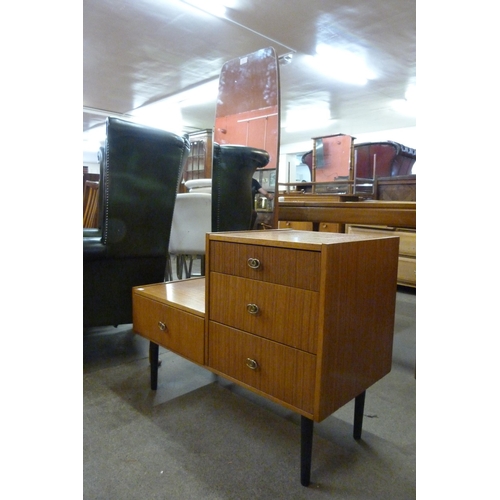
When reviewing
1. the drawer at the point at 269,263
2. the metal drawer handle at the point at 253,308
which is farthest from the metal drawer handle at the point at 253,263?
the metal drawer handle at the point at 253,308

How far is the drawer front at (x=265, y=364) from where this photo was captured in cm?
94

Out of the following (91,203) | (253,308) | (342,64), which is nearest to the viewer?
(253,308)

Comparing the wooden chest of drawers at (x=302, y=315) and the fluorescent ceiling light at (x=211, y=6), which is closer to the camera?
the wooden chest of drawers at (x=302, y=315)

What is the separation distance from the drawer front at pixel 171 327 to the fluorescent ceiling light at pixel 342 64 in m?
3.65

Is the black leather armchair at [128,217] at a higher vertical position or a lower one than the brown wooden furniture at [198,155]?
lower

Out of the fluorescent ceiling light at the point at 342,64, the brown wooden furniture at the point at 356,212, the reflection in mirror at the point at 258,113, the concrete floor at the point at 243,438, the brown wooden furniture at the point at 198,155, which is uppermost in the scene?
the fluorescent ceiling light at the point at 342,64

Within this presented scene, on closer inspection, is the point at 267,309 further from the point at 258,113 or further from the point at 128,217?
the point at 258,113

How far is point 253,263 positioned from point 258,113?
1120 mm

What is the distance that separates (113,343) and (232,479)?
122 cm

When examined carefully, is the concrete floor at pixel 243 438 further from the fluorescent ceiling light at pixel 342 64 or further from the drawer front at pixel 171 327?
the fluorescent ceiling light at pixel 342 64

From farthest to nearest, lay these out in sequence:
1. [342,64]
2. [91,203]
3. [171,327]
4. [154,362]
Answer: [342,64], [91,203], [154,362], [171,327]

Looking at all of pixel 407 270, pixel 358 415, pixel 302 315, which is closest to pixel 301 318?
pixel 302 315

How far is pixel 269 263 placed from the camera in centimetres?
100
